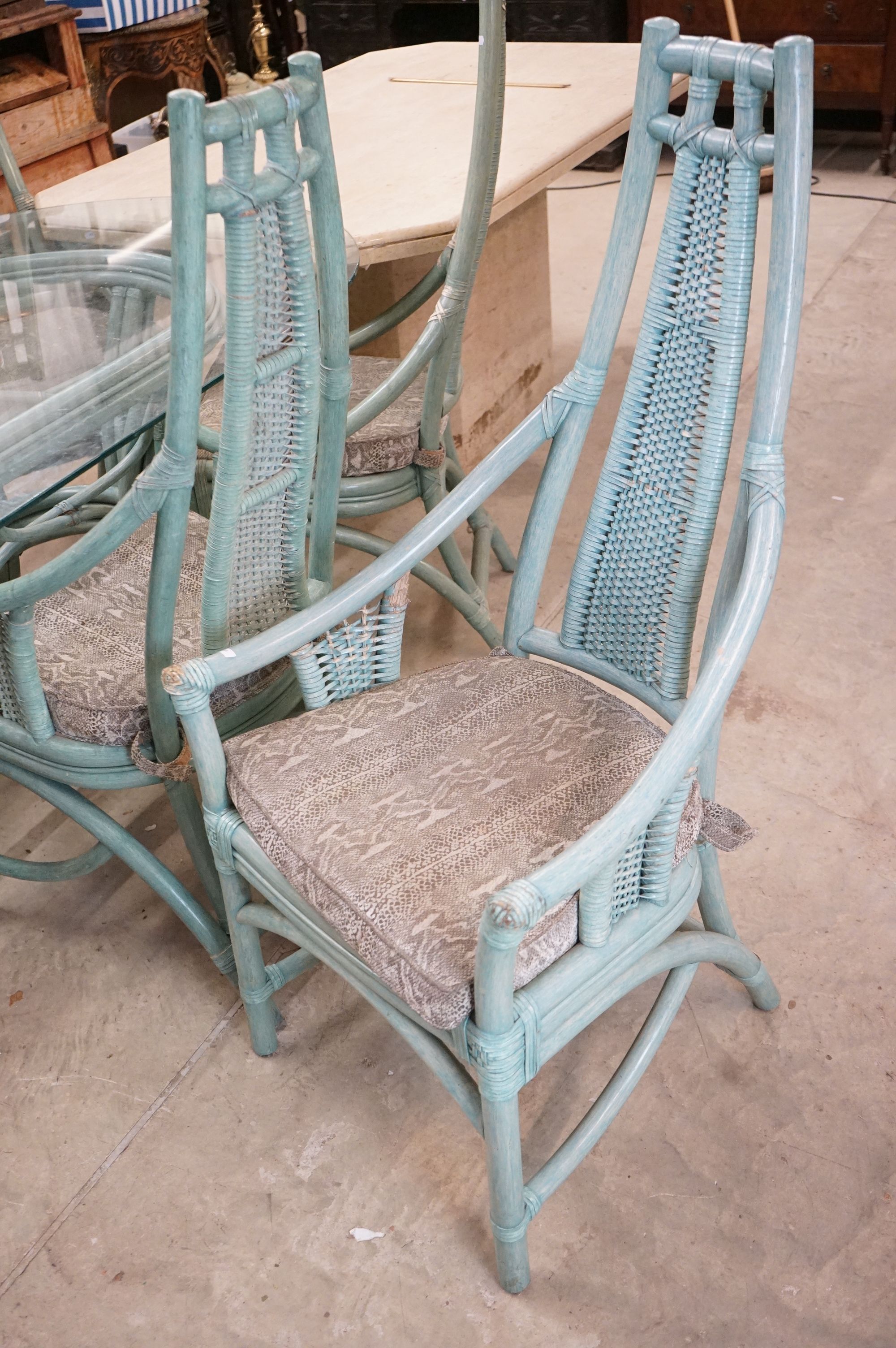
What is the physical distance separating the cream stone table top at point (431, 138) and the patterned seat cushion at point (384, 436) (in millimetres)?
231


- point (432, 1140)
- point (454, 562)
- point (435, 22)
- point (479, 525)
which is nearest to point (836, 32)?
point (435, 22)

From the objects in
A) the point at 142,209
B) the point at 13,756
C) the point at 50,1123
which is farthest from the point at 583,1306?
the point at 142,209

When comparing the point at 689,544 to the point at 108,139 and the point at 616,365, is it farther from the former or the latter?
the point at 108,139

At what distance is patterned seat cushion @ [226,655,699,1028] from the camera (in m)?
1.11

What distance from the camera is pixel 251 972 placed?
4.87ft

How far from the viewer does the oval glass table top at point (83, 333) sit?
4.56ft

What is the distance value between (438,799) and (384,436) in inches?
33.3

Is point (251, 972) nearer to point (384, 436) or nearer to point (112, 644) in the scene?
point (112, 644)

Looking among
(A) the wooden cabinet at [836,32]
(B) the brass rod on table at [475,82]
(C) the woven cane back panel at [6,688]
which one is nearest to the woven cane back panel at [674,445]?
(C) the woven cane back panel at [6,688]

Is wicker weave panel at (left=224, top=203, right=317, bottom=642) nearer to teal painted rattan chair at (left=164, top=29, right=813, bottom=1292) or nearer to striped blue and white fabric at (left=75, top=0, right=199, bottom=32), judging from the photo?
teal painted rattan chair at (left=164, top=29, right=813, bottom=1292)

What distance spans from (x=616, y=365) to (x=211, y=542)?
2.15 metres

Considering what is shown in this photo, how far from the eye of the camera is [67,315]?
173 centimetres

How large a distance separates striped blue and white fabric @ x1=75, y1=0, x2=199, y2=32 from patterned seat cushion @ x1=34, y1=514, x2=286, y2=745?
303 centimetres

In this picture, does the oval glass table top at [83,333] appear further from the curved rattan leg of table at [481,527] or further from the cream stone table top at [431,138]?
the curved rattan leg of table at [481,527]
